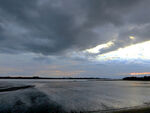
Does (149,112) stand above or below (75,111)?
above

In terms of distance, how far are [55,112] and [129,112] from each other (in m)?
8.12

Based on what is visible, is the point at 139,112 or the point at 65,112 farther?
the point at 65,112

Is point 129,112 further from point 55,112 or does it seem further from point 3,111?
point 3,111

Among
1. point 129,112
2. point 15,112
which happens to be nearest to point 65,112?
point 15,112

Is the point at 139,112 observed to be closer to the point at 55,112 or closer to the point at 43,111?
the point at 55,112

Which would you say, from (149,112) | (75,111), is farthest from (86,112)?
(149,112)

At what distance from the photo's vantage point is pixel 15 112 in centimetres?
1195

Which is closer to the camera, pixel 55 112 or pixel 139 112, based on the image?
pixel 139 112

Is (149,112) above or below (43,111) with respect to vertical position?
above

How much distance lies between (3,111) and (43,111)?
4481mm

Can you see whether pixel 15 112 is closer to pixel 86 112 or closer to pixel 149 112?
pixel 86 112

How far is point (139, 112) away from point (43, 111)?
10.6 m

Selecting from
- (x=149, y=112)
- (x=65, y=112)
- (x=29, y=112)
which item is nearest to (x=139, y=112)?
(x=149, y=112)

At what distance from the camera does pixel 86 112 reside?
476 inches
